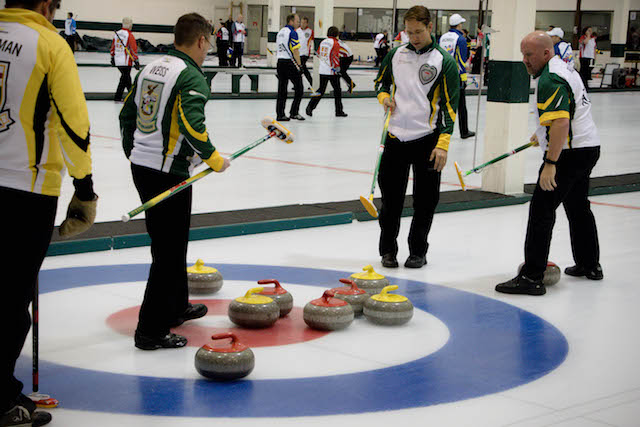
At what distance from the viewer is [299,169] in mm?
10203

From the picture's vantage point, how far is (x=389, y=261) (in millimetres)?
6113

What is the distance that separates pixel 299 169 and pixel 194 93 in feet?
20.7

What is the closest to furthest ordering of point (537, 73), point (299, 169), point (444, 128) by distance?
point (537, 73)
point (444, 128)
point (299, 169)

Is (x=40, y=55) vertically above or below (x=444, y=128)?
above

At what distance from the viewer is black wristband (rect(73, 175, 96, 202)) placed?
321 cm

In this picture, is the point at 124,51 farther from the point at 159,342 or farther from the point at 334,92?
the point at 159,342

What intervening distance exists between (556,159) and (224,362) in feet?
8.44

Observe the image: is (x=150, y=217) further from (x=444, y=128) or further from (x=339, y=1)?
(x=339, y=1)

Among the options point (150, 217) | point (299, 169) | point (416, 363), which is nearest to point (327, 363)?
point (416, 363)

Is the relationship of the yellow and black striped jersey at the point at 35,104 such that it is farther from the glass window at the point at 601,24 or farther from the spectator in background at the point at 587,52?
the glass window at the point at 601,24

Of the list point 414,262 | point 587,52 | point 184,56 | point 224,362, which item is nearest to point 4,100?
point 184,56

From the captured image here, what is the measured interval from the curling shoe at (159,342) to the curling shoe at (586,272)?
9.81 feet

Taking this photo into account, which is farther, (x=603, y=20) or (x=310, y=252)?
(x=603, y=20)

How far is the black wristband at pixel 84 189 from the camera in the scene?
3.21 meters
